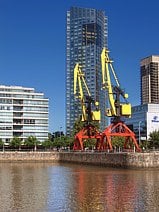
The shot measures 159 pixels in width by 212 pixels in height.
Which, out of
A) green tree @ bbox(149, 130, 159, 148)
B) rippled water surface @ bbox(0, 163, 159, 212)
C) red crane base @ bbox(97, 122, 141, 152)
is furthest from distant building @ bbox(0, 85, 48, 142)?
rippled water surface @ bbox(0, 163, 159, 212)

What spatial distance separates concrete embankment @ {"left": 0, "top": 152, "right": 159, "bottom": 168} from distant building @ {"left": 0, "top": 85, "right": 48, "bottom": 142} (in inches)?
2526

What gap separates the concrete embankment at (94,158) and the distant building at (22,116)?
64156 millimetres

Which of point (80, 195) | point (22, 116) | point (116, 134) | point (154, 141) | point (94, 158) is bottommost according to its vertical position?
point (80, 195)

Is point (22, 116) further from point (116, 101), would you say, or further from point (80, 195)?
point (80, 195)

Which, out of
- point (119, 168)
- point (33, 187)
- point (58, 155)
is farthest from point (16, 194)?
point (58, 155)

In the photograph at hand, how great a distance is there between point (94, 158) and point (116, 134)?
271 inches

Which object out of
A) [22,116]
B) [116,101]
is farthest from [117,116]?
[22,116]

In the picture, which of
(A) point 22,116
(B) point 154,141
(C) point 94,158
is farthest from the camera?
(A) point 22,116

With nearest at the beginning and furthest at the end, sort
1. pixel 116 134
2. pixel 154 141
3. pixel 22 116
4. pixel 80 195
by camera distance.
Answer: pixel 80 195 → pixel 116 134 → pixel 154 141 → pixel 22 116

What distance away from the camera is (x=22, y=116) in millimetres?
181625

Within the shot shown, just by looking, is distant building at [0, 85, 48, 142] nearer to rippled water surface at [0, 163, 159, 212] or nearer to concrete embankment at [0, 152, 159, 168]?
concrete embankment at [0, 152, 159, 168]

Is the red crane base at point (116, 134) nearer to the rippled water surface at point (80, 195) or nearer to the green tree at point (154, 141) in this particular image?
the green tree at point (154, 141)

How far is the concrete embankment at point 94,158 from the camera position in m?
74.2

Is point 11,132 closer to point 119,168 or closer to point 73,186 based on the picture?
point 119,168
